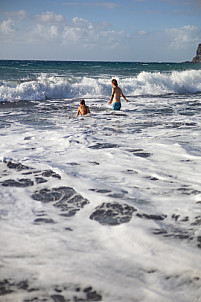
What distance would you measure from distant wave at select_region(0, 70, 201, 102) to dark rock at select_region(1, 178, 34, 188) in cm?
1268

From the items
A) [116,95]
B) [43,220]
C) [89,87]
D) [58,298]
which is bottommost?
[58,298]

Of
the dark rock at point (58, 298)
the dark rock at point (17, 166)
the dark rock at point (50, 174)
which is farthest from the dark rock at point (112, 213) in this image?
the dark rock at point (17, 166)

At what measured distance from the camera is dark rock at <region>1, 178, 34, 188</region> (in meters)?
4.46

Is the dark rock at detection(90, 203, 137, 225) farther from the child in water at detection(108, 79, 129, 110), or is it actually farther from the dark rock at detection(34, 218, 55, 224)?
the child in water at detection(108, 79, 129, 110)

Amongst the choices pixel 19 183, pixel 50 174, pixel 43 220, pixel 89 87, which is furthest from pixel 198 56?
pixel 43 220

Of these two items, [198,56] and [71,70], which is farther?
[198,56]

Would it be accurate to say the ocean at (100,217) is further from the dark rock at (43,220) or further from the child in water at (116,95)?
the child in water at (116,95)

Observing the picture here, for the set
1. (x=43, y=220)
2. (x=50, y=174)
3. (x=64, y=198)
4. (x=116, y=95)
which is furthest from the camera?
(x=116, y=95)

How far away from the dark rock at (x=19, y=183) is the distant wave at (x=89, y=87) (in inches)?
499

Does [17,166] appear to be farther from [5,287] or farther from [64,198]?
[5,287]

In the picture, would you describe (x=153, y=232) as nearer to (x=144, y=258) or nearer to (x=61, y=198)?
(x=144, y=258)

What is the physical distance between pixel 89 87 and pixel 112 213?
1743 centimetres

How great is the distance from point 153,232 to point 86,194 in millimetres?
1271

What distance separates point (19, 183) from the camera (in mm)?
4543
